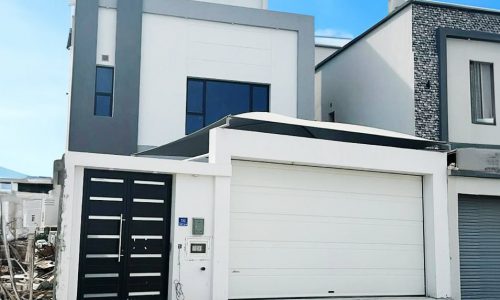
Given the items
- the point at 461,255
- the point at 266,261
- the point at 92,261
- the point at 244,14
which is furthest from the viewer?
the point at 244,14

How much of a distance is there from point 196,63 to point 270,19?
3.09 meters

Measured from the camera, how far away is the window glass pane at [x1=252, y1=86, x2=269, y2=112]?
18.4 m

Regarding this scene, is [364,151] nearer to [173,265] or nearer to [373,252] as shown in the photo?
[373,252]

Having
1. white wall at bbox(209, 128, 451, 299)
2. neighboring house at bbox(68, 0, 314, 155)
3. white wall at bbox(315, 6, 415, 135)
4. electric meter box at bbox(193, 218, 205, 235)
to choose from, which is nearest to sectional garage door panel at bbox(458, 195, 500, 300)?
white wall at bbox(209, 128, 451, 299)

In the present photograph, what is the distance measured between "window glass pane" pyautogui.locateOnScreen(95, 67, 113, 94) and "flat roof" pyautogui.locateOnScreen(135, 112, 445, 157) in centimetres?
363

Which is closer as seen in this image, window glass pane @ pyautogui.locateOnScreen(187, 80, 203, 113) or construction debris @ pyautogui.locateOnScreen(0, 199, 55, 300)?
construction debris @ pyautogui.locateOnScreen(0, 199, 55, 300)

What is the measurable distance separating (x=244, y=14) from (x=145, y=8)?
10.6 feet

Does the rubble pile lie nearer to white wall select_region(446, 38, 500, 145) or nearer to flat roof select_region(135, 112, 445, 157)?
flat roof select_region(135, 112, 445, 157)

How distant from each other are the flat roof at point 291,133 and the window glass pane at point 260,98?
455cm

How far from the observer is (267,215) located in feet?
39.9

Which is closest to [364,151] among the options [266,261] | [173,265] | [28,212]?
[266,261]

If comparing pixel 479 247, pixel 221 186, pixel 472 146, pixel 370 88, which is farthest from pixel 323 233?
pixel 370 88

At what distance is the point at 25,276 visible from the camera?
39.3 ft

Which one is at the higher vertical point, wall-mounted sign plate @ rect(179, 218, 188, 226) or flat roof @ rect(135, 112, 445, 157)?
flat roof @ rect(135, 112, 445, 157)
